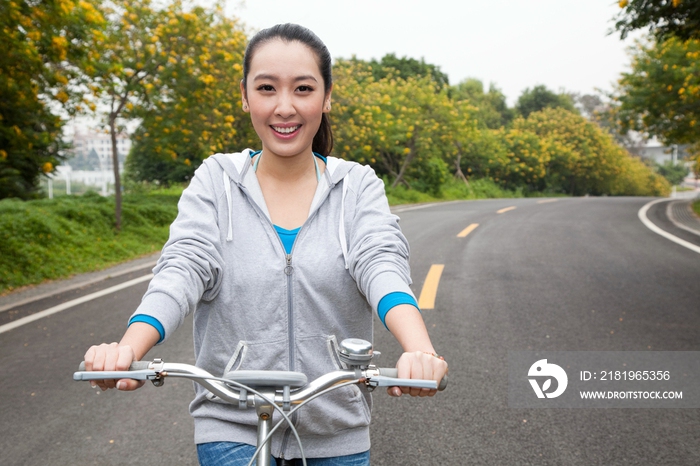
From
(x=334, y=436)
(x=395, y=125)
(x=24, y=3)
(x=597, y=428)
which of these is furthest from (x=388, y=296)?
(x=395, y=125)

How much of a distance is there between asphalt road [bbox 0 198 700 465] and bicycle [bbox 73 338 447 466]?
219 centimetres

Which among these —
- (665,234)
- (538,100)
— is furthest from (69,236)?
(538,100)

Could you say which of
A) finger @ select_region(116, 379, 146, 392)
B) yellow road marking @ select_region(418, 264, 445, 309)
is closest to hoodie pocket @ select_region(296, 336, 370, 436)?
finger @ select_region(116, 379, 146, 392)

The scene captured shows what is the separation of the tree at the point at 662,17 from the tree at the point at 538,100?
49.0 metres

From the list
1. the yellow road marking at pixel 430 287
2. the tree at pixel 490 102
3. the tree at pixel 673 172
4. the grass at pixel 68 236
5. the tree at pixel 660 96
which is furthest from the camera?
the tree at pixel 673 172

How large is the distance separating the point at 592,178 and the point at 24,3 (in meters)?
48.1

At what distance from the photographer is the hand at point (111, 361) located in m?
1.33

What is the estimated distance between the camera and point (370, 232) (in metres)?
1.76

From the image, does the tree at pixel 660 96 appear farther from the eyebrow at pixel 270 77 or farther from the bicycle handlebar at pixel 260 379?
the bicycle handlebar at pixel 260 379

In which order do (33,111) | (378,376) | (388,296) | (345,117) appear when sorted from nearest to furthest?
1. (378,376)
2. (388,296)
3. (33,111)
4. (345,117)

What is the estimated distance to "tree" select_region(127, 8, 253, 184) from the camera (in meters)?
12.8

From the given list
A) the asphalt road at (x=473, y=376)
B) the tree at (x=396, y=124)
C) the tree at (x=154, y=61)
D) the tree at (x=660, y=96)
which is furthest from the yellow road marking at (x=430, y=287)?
the tree at (x=396, y=124)

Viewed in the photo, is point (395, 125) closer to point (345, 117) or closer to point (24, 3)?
point (345, 117)
